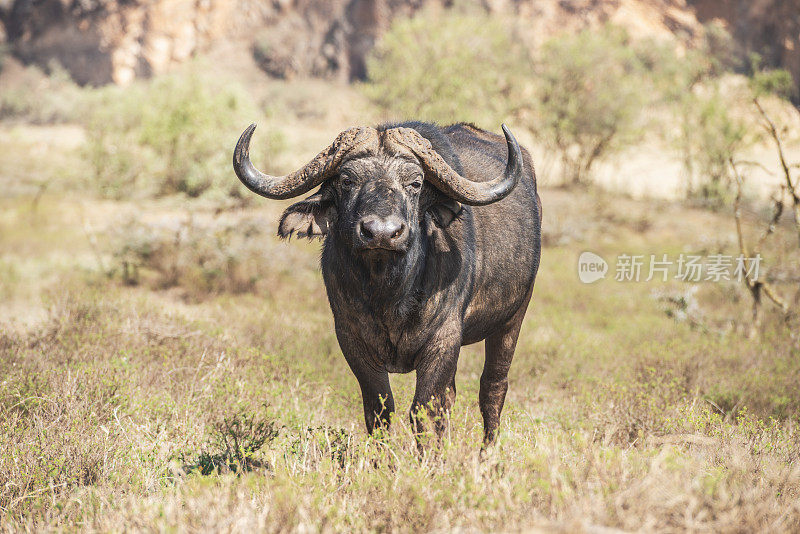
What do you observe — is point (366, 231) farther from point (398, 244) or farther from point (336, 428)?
point (336, 428)

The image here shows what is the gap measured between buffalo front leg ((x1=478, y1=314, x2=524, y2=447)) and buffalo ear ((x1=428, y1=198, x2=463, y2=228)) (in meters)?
→ 1.42

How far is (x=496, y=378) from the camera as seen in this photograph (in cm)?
491

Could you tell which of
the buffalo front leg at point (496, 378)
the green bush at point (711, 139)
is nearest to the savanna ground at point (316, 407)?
the buffalo front leg at point (496, 378)

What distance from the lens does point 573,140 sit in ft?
92.2

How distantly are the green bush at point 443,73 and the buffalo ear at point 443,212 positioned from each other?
18.9 meters

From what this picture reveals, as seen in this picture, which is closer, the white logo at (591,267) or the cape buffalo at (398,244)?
the cape buffalo at (398,244)

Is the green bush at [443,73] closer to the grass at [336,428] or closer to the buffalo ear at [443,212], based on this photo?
the grass at [336,428]

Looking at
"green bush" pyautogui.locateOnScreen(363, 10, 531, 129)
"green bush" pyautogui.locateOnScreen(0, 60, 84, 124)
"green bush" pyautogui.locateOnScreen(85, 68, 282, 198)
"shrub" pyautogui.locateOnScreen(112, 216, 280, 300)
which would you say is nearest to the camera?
"shrub" pyautogui.locateOnScreen(112, 216, 280, 300)

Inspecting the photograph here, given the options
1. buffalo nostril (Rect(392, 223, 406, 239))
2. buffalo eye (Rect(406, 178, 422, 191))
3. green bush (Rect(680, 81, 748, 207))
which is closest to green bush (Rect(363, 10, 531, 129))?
green bush (Rect(680, 81, 748, 207))

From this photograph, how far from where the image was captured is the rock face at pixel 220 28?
5897cm

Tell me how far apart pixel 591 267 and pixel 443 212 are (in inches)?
384

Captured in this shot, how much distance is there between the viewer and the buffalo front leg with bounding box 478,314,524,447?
16.1 feet

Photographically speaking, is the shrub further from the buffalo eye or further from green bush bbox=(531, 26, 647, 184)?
green bush bbox=(531, 26, 647, 184)

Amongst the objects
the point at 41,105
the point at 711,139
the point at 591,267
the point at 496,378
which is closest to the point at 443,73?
the point at 711,139
